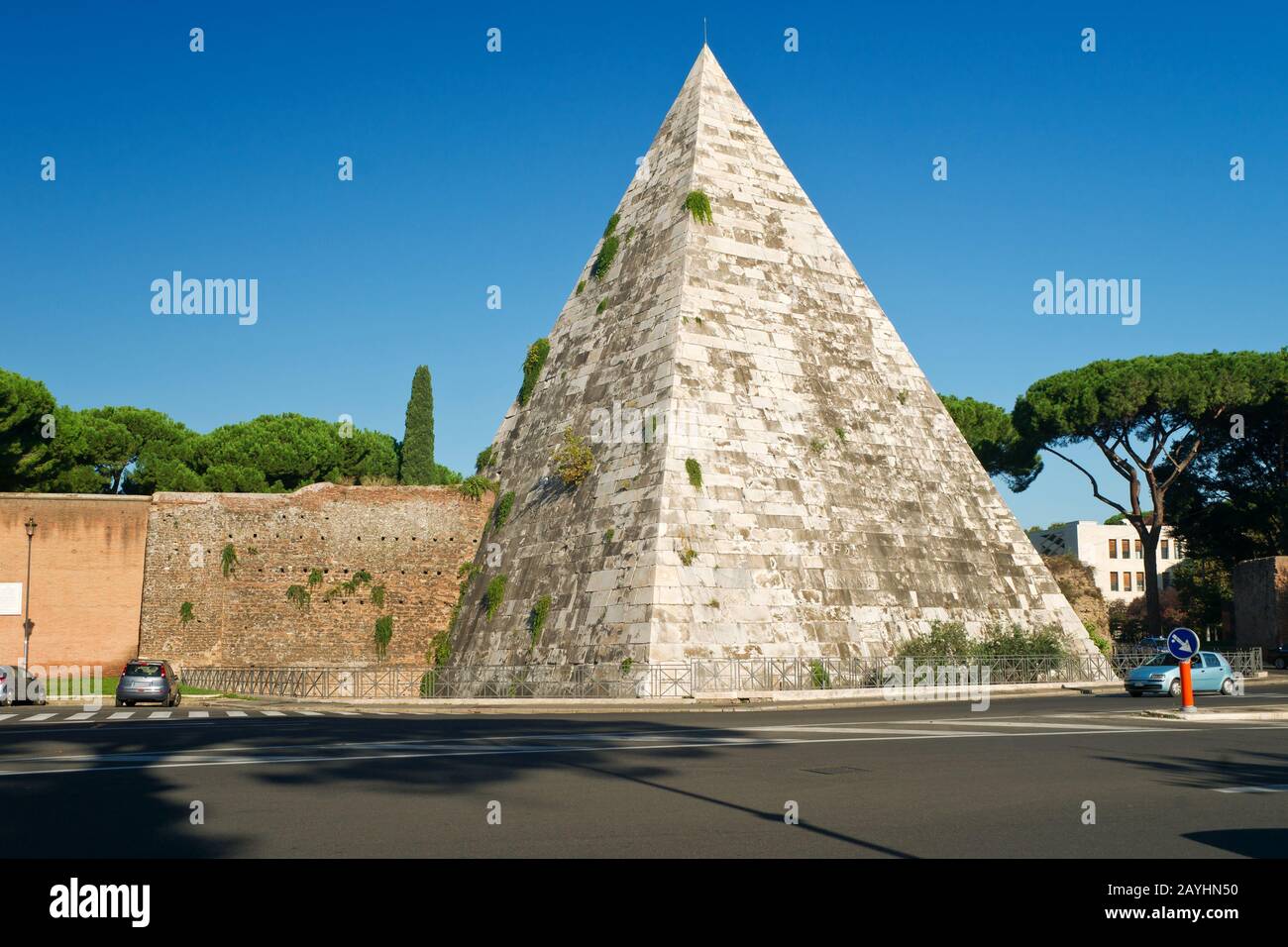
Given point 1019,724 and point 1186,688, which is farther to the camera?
point 1186,688

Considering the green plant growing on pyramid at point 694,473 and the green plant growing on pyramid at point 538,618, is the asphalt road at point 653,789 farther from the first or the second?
the green plant growing on pyramid at point 694,473

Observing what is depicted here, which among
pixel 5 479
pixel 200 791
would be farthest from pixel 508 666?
pixel 5 479

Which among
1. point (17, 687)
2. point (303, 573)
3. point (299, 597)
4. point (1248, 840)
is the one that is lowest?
point (17, 687)

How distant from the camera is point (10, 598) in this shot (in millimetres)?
30406

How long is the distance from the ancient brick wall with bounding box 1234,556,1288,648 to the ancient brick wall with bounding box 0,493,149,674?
120 ft

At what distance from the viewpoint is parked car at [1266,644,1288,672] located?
126ft

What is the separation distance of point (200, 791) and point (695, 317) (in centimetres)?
1711

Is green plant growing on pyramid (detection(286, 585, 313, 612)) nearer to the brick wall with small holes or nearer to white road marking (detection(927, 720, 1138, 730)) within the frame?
the brick wall with small holes

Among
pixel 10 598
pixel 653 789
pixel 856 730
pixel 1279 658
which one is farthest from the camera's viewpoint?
pixel 1279 658

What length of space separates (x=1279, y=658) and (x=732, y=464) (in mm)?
25591

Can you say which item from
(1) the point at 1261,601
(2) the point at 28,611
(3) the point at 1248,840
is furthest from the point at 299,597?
(1) the point at 1261,601

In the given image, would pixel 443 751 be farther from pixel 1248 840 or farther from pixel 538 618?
pixel 538 618

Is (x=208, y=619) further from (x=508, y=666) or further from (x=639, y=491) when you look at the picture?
(x=639, y=491)

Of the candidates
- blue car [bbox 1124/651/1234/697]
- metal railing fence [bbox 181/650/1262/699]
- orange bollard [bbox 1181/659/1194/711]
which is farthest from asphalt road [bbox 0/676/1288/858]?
blue car [bbox 1124/651/1234/697]
